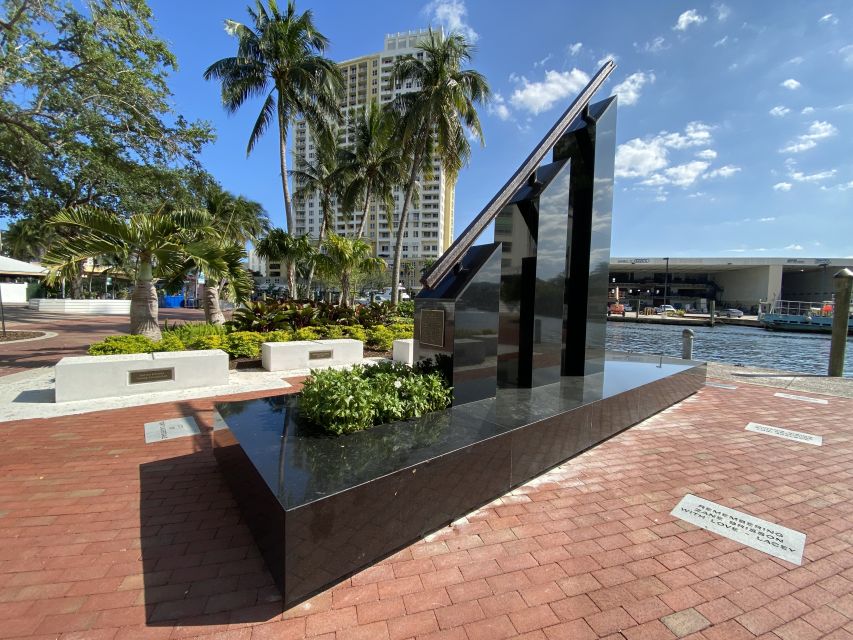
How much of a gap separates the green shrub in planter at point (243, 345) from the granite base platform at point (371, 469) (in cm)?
581

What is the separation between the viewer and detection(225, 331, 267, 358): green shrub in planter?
31.8ft

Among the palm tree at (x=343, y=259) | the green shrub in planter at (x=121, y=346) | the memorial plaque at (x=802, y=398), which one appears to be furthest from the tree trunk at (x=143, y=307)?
the memorial plaque at (x=802, y=398)

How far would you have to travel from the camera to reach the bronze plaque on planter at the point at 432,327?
4.59m

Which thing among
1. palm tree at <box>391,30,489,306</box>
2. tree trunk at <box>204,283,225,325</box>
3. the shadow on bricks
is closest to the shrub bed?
the shadow on bricks

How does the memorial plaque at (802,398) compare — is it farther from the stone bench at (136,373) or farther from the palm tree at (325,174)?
the palm tree at (325,174)

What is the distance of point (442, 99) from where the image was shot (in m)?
17.8

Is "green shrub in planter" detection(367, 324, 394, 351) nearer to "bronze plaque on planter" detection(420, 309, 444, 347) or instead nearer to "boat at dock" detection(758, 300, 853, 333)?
"bronze plaque on planter" detection(420, 309, 444, 347)

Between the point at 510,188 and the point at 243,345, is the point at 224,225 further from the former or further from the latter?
the point at 510,188

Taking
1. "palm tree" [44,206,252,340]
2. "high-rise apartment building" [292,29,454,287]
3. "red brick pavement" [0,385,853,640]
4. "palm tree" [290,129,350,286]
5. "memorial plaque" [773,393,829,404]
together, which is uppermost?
"high-rise apartment building" [292,29,454,287]

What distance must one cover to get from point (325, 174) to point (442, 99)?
1310 centimetres

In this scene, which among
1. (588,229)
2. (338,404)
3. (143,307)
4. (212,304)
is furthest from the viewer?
(212,304)

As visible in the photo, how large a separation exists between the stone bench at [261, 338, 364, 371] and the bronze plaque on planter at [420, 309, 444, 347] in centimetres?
494

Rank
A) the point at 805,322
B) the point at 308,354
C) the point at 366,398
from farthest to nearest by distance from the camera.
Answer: the point at 805,322 → the point at 308,354 → the point at 366,398

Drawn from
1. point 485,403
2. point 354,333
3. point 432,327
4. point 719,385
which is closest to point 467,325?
point 432,327
